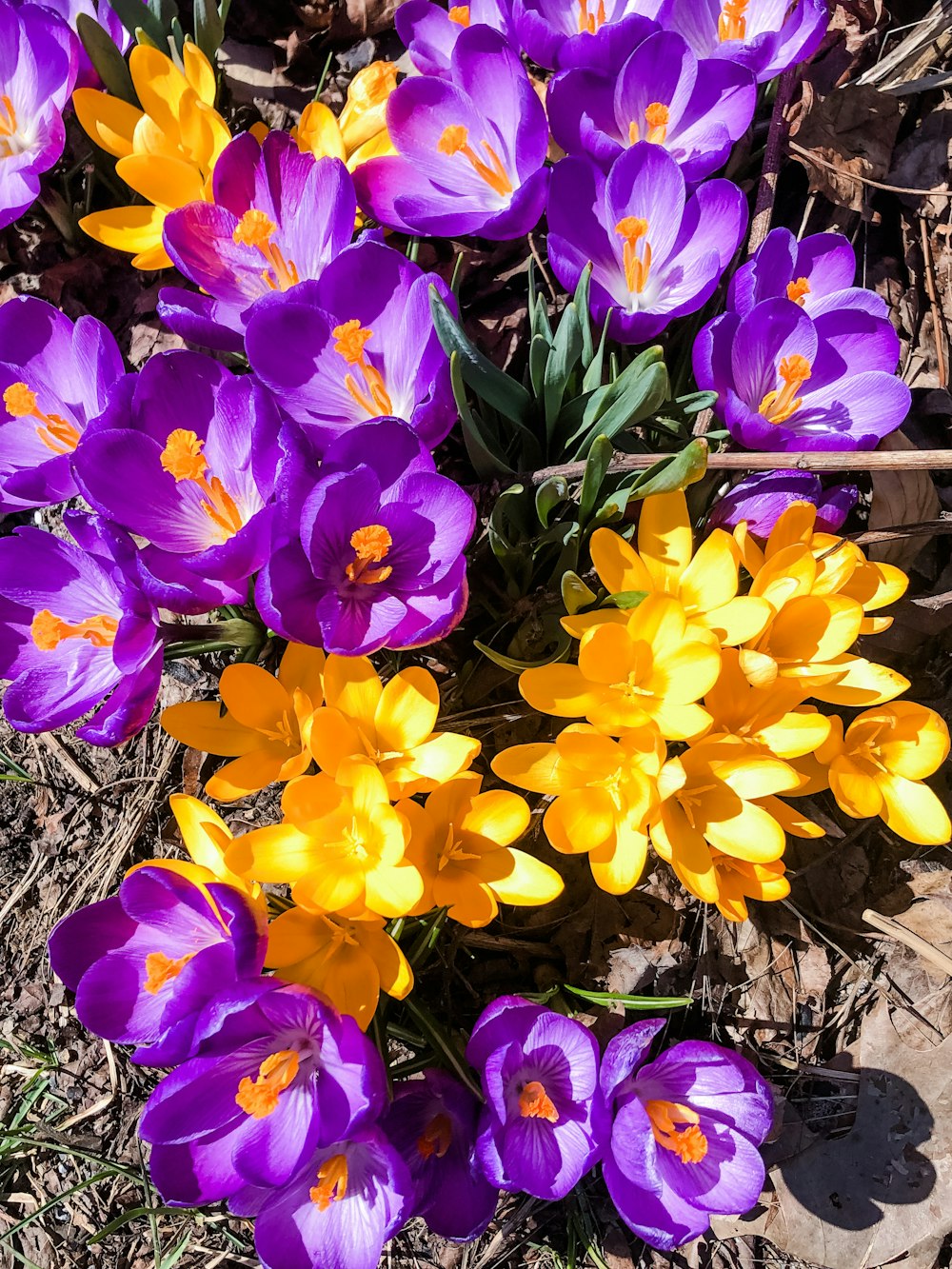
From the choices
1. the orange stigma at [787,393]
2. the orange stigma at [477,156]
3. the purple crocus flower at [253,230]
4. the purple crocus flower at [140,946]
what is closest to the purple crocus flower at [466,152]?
the orange stigma at [477,156]

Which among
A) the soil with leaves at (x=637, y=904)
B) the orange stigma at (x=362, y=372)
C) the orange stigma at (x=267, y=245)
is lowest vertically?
the soil with leaves at (x=637, y=904)

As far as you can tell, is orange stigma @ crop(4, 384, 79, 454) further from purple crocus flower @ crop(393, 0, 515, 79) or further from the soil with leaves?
purple crocus flower @ crop(393, 0, 515, 79)

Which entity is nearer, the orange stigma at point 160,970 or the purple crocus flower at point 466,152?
the orange stigma at point 160,970

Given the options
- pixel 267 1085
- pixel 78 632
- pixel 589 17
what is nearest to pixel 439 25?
pixel 589 17

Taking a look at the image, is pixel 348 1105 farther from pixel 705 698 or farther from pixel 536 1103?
pixel 705 698

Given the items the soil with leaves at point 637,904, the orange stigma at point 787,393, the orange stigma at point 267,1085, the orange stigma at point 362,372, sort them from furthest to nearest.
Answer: the soil with leaves at point 637,904 → the orange stigma at point 787,393 → the orange stigma at point 362,372 → the orange stigma at point 267,1085

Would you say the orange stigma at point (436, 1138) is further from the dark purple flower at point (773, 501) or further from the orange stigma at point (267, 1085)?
the dark purple flower at point (773, 501)
